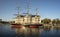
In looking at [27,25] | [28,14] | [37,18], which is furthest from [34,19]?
Answer: [27,25]

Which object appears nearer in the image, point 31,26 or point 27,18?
point 31,26

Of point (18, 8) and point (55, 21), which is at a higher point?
point (18, 8)

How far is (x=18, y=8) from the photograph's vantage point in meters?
104

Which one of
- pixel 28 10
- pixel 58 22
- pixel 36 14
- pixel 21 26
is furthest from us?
pixel 58 22

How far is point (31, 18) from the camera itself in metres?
120

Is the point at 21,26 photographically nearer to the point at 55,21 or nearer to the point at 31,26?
the point at 31,26

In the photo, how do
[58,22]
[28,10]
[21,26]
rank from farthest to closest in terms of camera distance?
[58,22] < [28,10] < [21,26]

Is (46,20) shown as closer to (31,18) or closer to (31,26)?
(31,18)

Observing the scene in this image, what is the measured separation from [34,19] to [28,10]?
19.2 metres

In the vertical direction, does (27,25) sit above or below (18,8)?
below

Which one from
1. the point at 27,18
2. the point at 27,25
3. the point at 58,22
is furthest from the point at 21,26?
the point at 58,22

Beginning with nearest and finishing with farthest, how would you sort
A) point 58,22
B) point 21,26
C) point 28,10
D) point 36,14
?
1. point 21,26
2. point 28,10
3. point 36,14
4. point 58,22

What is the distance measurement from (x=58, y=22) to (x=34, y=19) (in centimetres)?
1935

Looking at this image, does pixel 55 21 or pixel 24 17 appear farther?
pixel 55 21
